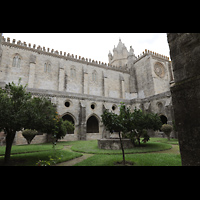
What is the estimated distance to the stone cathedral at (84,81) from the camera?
17500mm

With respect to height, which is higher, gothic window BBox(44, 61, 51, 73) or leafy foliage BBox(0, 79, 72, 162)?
gothic window BBox(44, 61, 51, 73)

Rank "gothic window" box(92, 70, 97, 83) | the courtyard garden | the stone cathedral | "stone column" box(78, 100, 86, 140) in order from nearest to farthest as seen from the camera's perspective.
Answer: the courtyard garden
"stone column" box(78, 100, 86, 140)
the stone cathedral
"gothic window" box(92, 70, 97, 83)

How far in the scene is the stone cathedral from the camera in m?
17.5

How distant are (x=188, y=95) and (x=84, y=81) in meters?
24.9

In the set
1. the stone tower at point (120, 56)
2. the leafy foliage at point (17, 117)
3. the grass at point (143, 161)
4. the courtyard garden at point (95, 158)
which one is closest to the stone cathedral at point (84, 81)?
the stone tower at point (120, 56)

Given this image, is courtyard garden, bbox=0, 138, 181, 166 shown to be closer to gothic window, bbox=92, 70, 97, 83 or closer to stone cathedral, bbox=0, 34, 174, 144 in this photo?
stone cathedral, bbox=0, 34, 174, 144

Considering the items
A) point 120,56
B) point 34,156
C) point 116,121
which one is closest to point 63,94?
point 34,156

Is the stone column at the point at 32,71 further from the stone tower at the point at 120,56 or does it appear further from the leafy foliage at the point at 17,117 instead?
the stone tower at the point at 120,56

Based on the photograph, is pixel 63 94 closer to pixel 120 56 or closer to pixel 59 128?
pixel 59 128

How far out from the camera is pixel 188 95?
2238 millimetres

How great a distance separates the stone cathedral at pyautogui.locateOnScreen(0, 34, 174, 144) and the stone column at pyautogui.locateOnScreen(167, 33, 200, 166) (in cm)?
1505

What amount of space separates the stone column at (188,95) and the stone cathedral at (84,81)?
15.0 metres

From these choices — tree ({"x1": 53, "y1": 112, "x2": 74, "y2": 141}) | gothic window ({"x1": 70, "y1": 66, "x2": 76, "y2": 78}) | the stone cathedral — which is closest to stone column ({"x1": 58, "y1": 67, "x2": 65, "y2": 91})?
the stone cathedral
